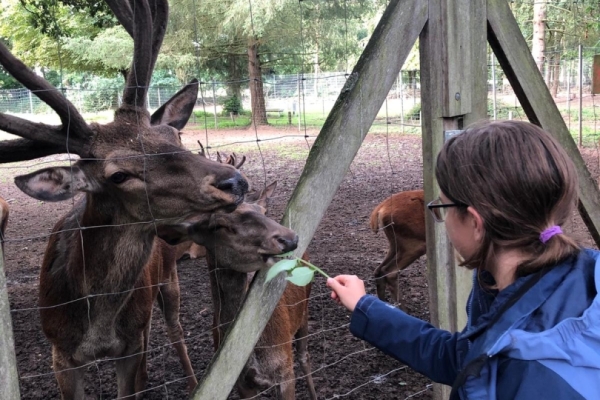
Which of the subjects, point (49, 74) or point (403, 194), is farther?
point (49, 74)

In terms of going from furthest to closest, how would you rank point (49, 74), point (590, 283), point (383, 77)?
1. point (49, 74)
2. point (383, 77)
3. point (590, 283)

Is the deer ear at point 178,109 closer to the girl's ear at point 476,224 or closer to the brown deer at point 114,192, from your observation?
the brown deer at point 114,192

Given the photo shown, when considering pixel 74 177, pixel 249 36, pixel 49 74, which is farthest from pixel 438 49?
pixel 49 74

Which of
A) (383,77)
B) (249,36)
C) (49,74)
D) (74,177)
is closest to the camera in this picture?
(383,77)

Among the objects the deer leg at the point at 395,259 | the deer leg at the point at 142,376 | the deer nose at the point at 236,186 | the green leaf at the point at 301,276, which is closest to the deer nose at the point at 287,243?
the deer nose at the point at 236,186

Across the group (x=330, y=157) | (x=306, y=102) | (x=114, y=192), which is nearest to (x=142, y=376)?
(x=114, y=192)

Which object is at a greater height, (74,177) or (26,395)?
(74,177)

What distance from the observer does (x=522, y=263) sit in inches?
65.2

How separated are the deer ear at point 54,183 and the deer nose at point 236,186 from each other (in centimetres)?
74

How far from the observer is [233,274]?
3.92 m

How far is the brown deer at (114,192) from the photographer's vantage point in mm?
3062

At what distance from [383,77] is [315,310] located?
373 centimetres

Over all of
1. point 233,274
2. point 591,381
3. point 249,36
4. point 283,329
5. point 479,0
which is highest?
point 249,36

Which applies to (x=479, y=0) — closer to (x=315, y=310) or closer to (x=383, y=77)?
(x=383, y=77)
